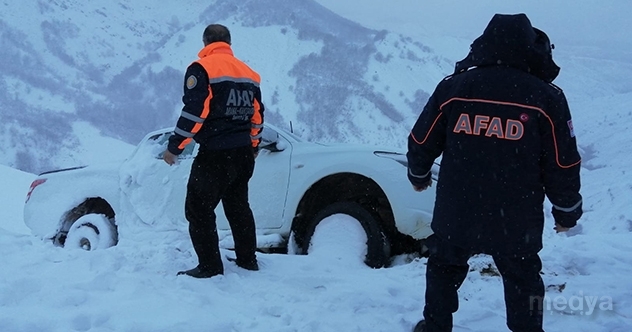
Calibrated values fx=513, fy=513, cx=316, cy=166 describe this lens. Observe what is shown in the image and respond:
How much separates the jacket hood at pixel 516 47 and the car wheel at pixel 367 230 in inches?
74.5

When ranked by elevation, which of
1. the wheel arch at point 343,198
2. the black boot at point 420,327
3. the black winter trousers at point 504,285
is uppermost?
the wheel arch at point 343,198

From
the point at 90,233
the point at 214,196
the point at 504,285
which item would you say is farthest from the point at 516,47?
the point at 90,233

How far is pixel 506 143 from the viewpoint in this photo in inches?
83.8

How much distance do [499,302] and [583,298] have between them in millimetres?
537

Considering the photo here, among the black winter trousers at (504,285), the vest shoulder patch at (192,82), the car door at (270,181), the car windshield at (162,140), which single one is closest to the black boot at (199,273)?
the car door at (270,181)

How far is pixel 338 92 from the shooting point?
3256 cm

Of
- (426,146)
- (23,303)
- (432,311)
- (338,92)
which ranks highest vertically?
(338,92)

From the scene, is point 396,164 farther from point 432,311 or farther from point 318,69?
point 318,69

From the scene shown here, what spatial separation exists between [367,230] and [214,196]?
122cm

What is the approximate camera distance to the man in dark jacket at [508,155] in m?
2.11

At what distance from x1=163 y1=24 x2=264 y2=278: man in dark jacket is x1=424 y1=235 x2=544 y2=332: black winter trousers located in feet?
4.82

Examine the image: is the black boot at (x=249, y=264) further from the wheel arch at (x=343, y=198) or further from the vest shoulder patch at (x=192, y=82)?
the vest shoulder patch at (x=192, y=82)

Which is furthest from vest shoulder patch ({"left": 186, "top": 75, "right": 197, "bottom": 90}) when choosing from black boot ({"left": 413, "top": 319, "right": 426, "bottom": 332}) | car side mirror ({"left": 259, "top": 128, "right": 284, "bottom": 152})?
black boot ({"left": 413, "top": 319, "right": 426, "bottom": 332})

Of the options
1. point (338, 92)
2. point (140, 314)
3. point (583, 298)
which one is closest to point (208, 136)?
point (140, 314)
